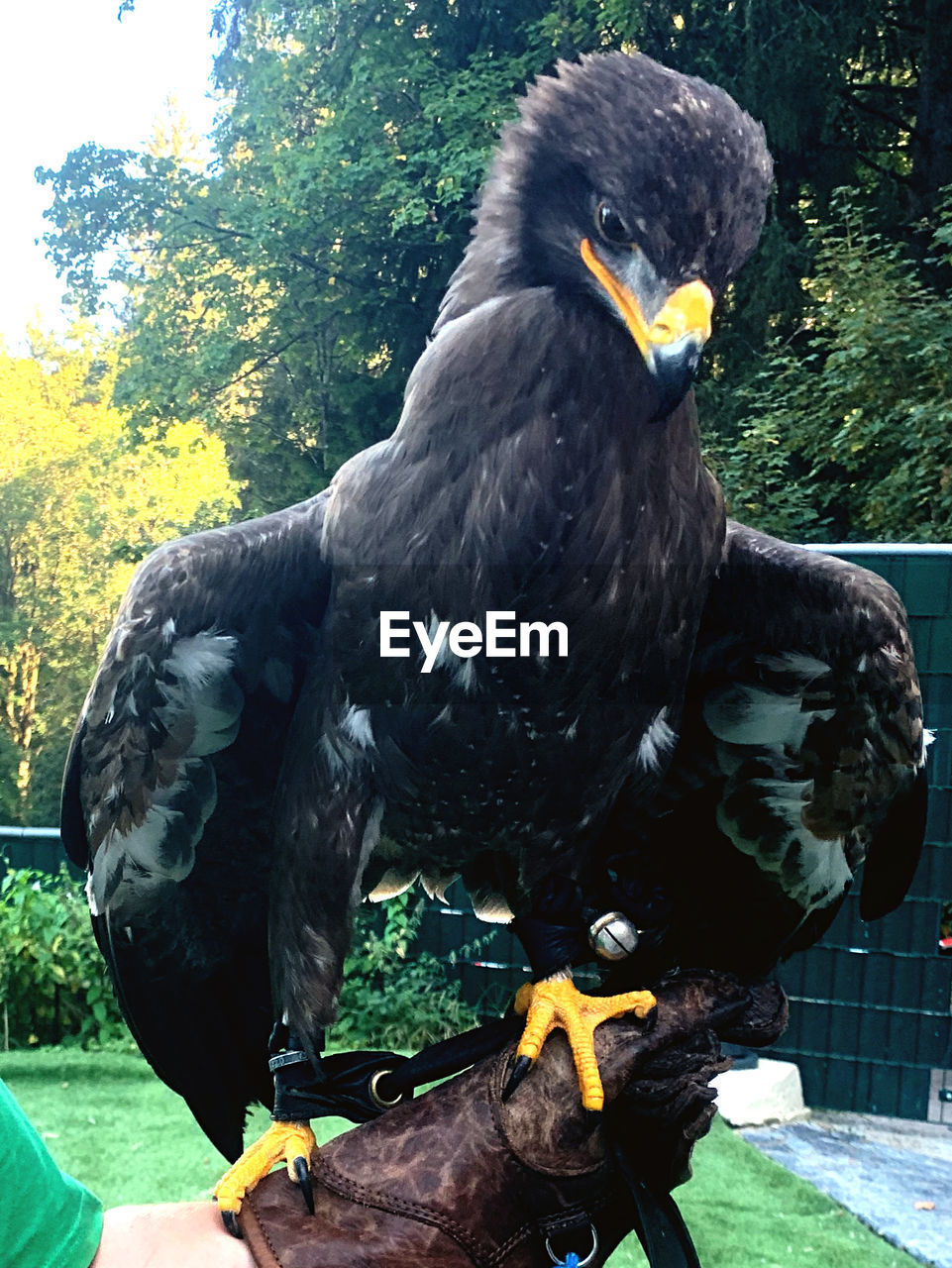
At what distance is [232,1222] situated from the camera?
0.92 meters

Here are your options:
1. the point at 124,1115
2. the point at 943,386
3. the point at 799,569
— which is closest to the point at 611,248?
the point at 799,569

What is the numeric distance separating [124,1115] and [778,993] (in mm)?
1871

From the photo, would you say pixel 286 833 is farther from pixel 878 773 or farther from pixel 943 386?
pixel 943 386

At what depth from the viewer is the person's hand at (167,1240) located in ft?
2.58

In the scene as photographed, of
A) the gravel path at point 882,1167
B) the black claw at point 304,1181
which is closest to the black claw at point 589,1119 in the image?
the black claw at point 304,1181

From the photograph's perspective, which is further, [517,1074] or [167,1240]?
[517,1074]

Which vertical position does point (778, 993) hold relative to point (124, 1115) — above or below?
above

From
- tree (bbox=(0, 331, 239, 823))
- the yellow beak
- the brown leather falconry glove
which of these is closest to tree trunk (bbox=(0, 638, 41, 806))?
tree (bbox=(0, 331, 239, 823))

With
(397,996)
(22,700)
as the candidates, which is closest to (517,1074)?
(397,996)

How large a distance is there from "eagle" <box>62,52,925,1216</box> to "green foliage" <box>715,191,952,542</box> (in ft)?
10.9

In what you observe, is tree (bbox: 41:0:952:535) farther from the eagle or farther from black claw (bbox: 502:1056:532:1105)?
black claw (bbox: 502:1056:532:1105)

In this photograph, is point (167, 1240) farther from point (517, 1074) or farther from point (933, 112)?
point (933, 112)

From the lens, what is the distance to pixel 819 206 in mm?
5188

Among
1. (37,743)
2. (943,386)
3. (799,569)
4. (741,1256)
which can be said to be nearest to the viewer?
(799,569)
